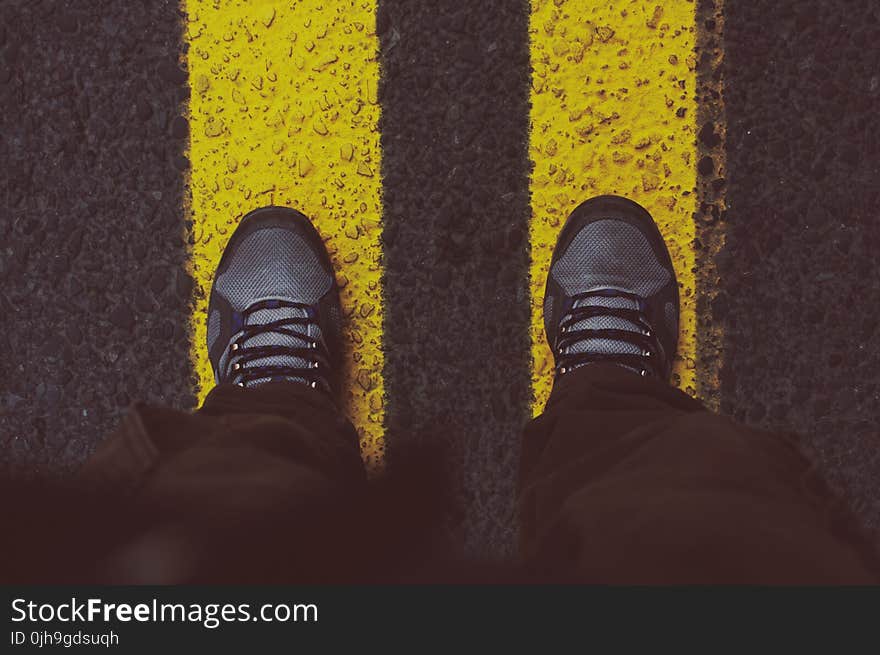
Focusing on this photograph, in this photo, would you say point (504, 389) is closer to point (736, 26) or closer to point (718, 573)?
point (718, 573)

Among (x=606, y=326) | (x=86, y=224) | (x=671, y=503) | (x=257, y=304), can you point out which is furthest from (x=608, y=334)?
(x=86, y=224)

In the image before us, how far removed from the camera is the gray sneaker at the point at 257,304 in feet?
4.80

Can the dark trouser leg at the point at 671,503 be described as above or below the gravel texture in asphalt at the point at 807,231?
below

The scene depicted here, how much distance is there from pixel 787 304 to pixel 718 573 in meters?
0.77

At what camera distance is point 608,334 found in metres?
1.47

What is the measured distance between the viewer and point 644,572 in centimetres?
82

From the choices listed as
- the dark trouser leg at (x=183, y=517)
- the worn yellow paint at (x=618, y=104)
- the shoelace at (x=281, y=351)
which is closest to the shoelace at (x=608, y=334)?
the worn yellow paint at (x=618, y=104)

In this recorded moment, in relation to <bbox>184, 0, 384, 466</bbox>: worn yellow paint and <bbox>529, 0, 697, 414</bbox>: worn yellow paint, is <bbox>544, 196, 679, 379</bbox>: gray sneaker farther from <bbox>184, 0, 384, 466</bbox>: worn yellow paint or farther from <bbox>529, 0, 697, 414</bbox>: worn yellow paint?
<bbox>184, 0, 384, 466</bbox>: worn yellow paint

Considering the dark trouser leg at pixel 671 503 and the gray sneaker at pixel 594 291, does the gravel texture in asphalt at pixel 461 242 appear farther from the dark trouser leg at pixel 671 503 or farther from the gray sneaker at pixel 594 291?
the dark trouser leg at pixel 671 503

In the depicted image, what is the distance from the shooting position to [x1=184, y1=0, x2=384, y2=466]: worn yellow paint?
4.64 feet

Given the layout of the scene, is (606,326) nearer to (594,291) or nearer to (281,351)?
(594,291)

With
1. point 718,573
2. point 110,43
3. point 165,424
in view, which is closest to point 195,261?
point 110,43

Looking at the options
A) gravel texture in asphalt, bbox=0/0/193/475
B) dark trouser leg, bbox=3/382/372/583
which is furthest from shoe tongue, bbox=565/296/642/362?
gravel texture in asphalt, bbox=0/0/193/475

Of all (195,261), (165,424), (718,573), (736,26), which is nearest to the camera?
(718,573)
